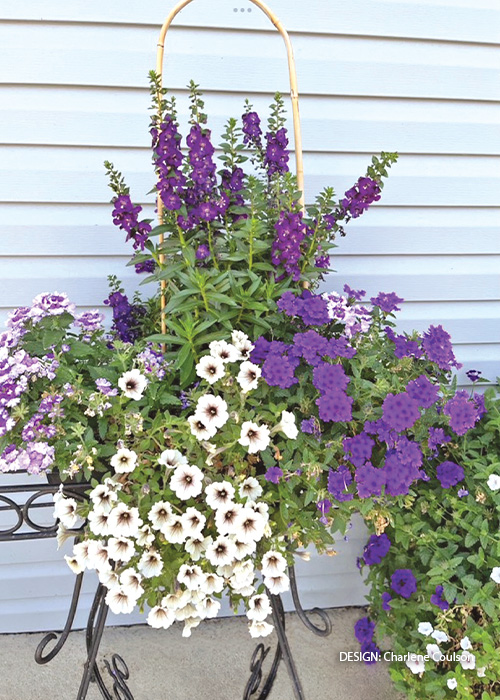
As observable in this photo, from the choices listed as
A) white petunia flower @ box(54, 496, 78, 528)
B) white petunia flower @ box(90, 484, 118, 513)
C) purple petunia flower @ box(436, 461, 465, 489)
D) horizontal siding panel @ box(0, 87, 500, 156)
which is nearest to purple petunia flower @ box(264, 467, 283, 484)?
white petunia flower @ box(90, 484, 118, 513)

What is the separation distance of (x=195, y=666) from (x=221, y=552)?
111 centimetres

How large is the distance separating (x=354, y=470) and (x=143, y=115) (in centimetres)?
131

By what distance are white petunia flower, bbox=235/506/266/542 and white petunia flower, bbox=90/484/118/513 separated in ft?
0.94

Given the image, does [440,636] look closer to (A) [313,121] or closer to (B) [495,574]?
(B) [495,574]

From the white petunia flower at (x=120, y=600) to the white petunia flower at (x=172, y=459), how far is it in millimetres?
297

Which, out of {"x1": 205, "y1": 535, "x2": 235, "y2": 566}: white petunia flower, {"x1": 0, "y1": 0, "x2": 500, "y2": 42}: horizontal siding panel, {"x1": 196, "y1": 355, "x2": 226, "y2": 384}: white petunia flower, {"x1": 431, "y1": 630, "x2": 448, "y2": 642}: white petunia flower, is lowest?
{"x1": 431, "y1": 630, "x2": 448, "y2": 642}: white petunia flower

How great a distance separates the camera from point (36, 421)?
1461 millimetres

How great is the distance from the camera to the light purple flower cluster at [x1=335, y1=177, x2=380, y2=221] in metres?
1.70

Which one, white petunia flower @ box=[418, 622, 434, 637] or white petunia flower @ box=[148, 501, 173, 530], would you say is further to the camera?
white petunia flower @ box=[418, 622, 434, 637]

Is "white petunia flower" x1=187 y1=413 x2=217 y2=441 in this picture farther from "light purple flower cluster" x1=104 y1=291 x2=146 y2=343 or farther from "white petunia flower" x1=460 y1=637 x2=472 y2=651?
"white petunia flower" x1=460 y1=637 x2=472 y2=651

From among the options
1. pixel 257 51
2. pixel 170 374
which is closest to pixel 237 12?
pixel 257 51

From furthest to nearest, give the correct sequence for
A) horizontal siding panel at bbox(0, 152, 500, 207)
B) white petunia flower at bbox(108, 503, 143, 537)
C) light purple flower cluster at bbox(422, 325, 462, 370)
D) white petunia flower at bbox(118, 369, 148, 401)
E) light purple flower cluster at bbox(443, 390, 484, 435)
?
1. horizontal siding panel at bbox(0, 152, 500, 207)
2. light purple flower cluster at bbox(422, 325, 462, 370)
3. light purple flower cluster at bbox(443, 390, 484, 435)
4. white petunia flower at bbox(118, 369, 148, 401)
5. white petunia flower at bbox(108, 503, 143, 537)

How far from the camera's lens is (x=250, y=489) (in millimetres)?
1461

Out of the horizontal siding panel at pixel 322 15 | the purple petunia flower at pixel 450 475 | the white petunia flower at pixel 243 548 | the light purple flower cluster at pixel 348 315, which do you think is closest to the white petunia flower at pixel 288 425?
the white petunia flower at pixel 243 548
